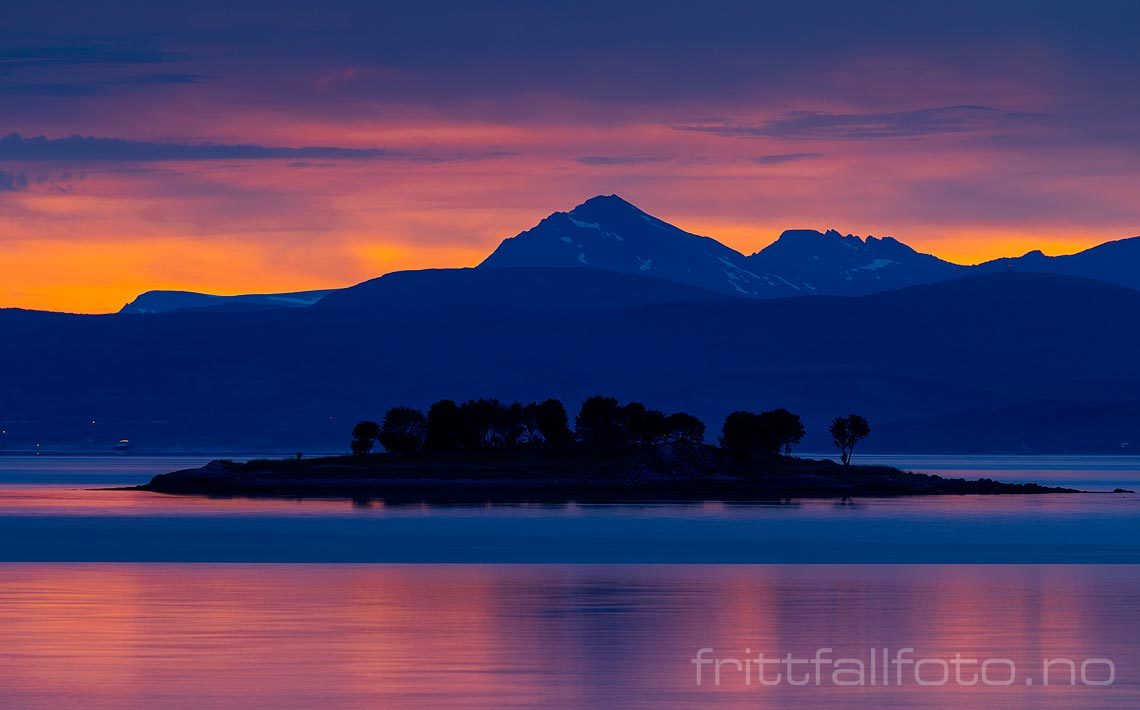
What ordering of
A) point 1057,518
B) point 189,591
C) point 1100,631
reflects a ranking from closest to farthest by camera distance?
point 1100,631
point 189,591
point 1057,518

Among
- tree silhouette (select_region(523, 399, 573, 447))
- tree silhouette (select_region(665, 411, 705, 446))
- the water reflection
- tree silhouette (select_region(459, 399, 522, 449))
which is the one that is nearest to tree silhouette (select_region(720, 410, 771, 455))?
tree silhouette (select_region(665, 411, 705, 446))

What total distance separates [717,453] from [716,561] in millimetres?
93246

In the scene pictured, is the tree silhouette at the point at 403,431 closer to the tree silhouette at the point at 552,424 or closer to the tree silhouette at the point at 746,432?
the tree silhouette at the point at 552,424

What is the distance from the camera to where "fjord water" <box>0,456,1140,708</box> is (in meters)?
33.9

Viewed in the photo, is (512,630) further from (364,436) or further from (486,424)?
(364,436)

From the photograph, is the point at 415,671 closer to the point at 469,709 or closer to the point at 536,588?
the point at 469,709

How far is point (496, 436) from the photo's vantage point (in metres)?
174

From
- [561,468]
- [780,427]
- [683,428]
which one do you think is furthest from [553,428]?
[780,427]

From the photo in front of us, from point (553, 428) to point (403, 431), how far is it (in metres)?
13.0

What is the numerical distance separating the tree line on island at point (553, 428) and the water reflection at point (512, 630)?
104823mm

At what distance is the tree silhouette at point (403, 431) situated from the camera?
172 meters

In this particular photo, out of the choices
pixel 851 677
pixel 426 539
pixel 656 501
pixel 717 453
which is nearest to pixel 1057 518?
pixel 656 501

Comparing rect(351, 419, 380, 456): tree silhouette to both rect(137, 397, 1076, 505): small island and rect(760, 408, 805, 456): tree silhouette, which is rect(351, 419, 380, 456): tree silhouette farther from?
rect(760, 408, 805, 456): tree silhouette

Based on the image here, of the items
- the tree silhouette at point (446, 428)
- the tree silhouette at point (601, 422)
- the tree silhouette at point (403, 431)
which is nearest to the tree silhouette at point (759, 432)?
the tree silhouette at point (601, 422)
